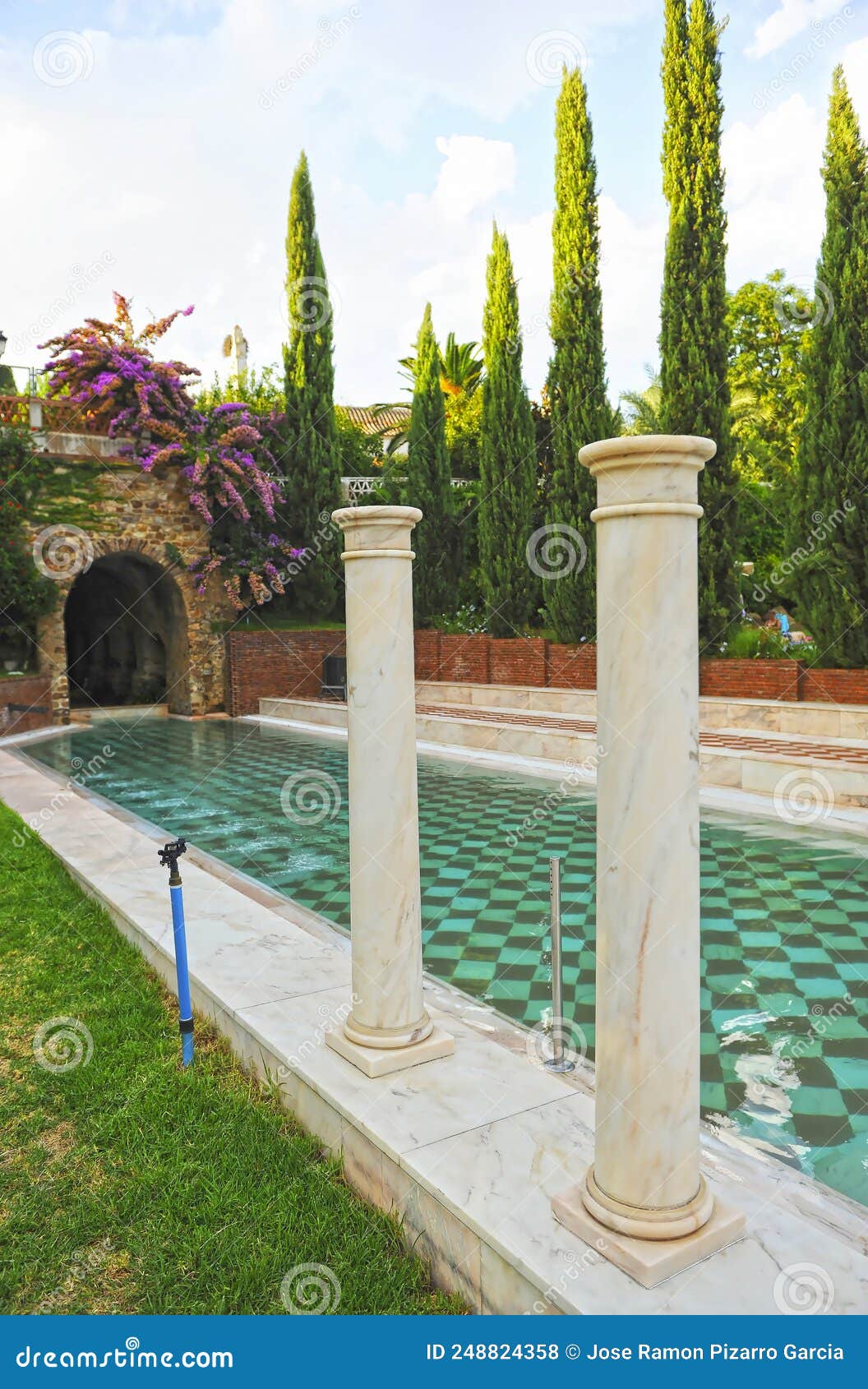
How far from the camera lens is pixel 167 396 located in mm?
17672

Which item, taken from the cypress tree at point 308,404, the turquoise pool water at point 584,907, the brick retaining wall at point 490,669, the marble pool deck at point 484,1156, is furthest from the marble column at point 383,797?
the cypress tree at point 308,404

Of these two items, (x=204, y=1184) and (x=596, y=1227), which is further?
(x=204, y=1184)

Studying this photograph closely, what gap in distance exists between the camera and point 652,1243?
2117mm

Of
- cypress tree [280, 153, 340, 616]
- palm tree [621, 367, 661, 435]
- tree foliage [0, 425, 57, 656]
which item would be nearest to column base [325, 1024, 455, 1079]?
tree foliage [0, 425, 57, 656]

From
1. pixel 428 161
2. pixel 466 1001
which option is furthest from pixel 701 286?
pixel 466 1001

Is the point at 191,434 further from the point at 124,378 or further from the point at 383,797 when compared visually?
the point at 383,797

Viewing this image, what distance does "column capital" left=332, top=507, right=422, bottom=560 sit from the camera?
3.10 metres

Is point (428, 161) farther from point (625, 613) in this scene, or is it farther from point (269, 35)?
point (625, 613)

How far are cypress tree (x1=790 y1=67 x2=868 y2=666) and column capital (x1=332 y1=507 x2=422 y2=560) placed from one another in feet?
31.1

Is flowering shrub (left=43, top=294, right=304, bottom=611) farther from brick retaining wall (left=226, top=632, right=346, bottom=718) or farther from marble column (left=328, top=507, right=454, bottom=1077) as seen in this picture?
marble column (left=328, top=507, right=454, bottom=1077)

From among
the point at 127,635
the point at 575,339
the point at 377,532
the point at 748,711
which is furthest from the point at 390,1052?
the point at 127,635

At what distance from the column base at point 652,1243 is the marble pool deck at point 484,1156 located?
2 centimetres

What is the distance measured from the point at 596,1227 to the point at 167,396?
17940 mm

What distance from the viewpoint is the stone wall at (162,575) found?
16781 millimetres
